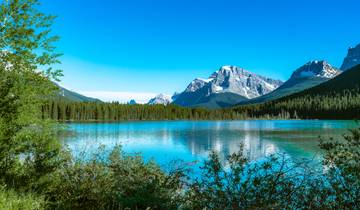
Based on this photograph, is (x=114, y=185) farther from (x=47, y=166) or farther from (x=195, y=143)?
(x=195, y=143)

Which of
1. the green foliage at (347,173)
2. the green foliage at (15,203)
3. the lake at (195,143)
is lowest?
the lake at (195,143)

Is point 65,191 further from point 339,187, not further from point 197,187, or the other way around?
point 339,187

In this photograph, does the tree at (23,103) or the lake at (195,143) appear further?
the lake at (195,143)

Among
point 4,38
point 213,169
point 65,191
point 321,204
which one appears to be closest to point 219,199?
point 213,169

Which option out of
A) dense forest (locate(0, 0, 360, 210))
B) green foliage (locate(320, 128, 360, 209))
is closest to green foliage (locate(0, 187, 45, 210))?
dense forest (locate(0, 0, 360, 210))

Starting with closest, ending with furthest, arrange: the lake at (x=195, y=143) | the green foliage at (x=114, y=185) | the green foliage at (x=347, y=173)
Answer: the green foliage at (x=347, y=173), the green foliage at (x=114, y=185), the lake at (x=195, y=143)

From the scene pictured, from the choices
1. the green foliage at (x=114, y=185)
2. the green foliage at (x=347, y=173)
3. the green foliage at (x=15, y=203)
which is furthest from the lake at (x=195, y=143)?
the green foliage at (x=15, y=203)

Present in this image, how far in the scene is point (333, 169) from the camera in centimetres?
905

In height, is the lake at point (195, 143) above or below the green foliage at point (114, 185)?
below

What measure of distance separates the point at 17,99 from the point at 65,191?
13.3 feet

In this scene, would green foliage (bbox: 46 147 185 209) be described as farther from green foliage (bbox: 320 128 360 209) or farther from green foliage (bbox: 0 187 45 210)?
green foliage (bbox: 320 128 360 209)

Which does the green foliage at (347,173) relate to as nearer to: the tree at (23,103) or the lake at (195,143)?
the lake at (195,143)

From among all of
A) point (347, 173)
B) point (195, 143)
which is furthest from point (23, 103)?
point (195, 143)

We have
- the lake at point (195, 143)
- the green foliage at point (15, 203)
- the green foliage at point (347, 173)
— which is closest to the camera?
the green foliage at point (347, 173)
